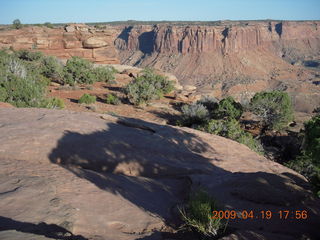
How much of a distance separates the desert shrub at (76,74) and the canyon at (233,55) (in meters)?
24.4

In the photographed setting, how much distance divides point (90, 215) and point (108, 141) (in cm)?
280

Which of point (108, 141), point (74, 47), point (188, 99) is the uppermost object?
point (74, 47)

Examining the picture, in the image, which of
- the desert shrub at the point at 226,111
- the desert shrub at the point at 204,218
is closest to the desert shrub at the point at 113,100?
the desert shrub at the point at 226,111

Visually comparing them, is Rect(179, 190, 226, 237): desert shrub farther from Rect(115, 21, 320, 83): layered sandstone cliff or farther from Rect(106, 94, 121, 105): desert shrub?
Rect(115, 21, 320, 83): layered sandstone cliff

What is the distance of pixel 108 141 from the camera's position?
21.1 ft

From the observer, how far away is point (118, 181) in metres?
5.07

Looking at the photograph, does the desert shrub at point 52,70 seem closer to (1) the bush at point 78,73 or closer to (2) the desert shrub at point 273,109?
(1) the bush at point 78,73

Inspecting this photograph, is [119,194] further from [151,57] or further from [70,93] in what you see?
[151,57]

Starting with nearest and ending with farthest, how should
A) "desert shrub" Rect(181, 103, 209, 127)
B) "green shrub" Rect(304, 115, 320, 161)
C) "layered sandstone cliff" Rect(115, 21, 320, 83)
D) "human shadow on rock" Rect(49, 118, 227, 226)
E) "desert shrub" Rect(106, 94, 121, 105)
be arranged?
"green shrub" Rect(304, 115, 320, 161), "human shadow on rock" Rect(49, 118, 227, 226), "desert shrub" Rect(181, 103, 209, 127), "desert shrub" Rect(106, 94, 121, 105), "layered sandstone cliff" Rect(115, 21, 320, 83)

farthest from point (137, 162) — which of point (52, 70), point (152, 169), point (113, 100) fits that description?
point (52, 70)

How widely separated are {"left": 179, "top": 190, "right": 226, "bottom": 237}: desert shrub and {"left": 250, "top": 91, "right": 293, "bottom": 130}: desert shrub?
13495 mm

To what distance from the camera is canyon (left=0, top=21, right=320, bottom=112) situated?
60062 mm

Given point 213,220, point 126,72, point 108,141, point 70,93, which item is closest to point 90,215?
point 213,220

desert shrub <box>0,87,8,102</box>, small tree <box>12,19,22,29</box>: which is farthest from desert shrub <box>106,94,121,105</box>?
small tree <box>12,19,22,29</box>
